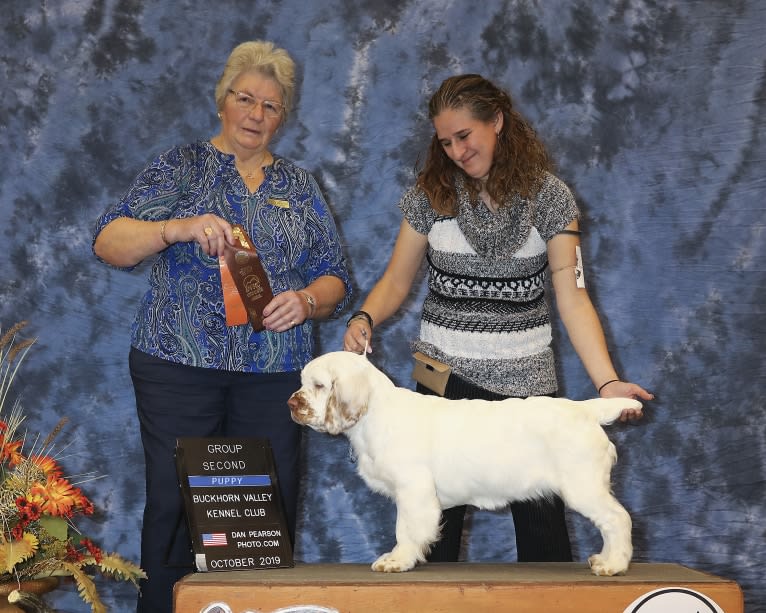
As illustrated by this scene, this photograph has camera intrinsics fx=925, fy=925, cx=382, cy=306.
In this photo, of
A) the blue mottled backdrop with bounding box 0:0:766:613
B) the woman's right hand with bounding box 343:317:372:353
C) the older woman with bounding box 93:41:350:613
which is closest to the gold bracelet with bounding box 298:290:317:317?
the older woman with bounding box 93:41:350:613

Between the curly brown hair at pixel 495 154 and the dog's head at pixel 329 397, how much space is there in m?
0.56

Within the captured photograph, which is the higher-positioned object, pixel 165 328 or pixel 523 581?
pixel 165 328

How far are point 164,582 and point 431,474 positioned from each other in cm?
78

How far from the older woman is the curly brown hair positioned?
389 mm

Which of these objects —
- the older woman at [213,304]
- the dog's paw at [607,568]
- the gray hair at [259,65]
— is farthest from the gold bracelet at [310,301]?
the dog's paw at [607,568]

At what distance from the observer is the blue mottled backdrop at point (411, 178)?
3500 millimetres

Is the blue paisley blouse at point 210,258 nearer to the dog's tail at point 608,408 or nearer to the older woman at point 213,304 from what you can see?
the older woman at point 213,304

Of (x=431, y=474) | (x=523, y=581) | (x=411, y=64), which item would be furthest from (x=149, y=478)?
(x=411, y=64)

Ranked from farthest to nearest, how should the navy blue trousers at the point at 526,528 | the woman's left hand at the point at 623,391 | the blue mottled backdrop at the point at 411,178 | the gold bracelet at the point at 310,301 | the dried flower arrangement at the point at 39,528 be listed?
the blue mottled backdrop at the point at 411,178 → the gold bracelet at the point at 310,301 → the navy blue trousers at the point at 526,528 → the woman's left hand at the point at 623,391 → the dried flower arrangement at the point at 39,528

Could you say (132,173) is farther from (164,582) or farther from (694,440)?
(694,440)

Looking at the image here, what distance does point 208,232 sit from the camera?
7.13 ft

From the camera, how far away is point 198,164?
241cm

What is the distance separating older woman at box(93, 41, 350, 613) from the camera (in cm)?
230

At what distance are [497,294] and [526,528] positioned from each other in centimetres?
58
